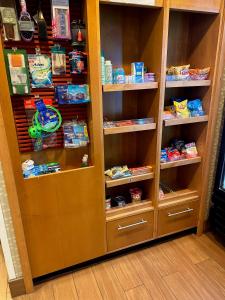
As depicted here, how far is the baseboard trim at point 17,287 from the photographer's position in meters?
1.56

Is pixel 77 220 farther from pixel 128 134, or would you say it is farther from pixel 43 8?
pixel 43 8

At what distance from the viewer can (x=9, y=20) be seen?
47.1 inches

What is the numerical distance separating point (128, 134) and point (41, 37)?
0.97 m

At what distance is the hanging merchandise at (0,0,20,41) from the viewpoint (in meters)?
1.17

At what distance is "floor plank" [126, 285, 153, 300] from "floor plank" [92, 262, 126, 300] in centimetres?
5

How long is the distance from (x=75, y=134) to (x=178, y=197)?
1.09 m

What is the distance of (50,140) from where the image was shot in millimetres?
1541

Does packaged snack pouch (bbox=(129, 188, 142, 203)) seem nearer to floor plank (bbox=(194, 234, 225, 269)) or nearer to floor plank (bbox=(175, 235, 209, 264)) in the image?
floor plank (bbox=(175, 235, 209, 264))

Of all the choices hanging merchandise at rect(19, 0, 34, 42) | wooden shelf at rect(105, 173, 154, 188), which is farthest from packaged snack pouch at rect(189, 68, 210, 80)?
hanging merchandise at rect(19, 0, 34, 42)

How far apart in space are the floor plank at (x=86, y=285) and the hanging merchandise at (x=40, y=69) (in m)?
1.45

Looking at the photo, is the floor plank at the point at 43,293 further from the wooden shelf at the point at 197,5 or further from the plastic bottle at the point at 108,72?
the wooden shelf at the point at 197,5

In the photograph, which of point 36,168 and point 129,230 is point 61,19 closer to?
point 36,168

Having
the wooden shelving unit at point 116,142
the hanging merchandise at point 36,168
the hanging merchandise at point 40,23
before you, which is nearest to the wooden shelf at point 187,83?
the wooden shelving unit at point 116,142

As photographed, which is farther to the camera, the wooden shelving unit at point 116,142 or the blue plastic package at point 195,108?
the blue plastic package at point 195,108
